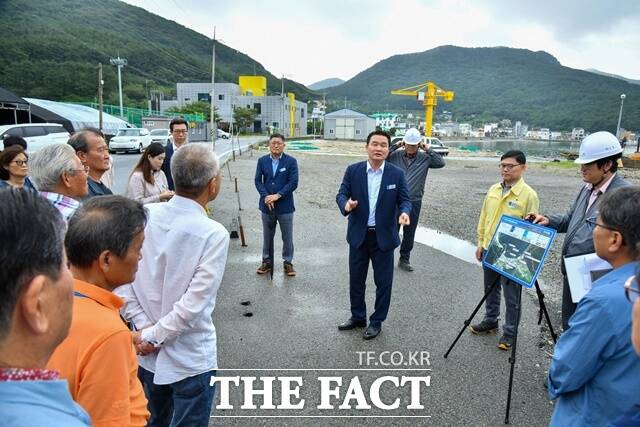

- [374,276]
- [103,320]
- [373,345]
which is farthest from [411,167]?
[103,320]

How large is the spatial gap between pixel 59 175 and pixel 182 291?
1.22m

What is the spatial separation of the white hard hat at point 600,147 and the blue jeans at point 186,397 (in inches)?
110

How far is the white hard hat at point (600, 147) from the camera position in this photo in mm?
2812

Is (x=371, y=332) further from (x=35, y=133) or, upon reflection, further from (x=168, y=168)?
(x=35, y=133)

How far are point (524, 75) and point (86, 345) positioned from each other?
214m

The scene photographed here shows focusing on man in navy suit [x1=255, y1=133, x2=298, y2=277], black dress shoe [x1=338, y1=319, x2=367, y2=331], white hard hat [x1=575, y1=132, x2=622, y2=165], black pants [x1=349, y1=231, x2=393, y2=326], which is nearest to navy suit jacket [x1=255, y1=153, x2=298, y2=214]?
man in navy suit [x1=255, y1=133, x2=298, y2=277]

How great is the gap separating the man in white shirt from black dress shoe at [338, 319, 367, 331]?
85.3 inches

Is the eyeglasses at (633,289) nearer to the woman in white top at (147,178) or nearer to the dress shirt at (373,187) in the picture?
the dress shirt at (373,187)

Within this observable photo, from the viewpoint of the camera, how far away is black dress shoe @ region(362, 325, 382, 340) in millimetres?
3859

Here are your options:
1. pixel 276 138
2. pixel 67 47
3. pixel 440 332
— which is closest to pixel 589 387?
pixel 440 332

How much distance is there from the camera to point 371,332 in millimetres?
3881

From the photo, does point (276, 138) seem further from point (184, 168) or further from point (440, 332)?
point (184, 168)

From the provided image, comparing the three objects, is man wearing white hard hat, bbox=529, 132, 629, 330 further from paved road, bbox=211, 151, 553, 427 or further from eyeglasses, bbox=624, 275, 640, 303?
eyeglasses, bbox=624, 275, 640, 303

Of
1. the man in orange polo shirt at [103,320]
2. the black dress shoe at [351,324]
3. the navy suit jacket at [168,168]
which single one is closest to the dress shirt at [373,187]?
the black dress shoe at [351,324]
